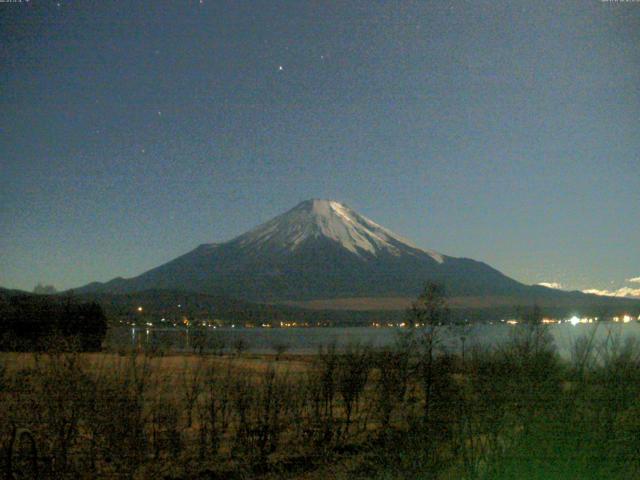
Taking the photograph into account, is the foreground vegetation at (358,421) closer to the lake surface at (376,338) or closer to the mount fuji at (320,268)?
the lake surface at (376,338)

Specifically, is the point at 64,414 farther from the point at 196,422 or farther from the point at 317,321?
the point at 317,321

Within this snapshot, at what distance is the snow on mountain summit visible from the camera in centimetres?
16762

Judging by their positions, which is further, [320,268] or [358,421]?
[320,268]

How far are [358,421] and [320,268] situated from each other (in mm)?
147756

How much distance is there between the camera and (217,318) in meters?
110

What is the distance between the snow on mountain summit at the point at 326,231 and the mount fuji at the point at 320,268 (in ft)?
0.81

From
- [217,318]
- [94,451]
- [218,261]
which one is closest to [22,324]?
[94,451]

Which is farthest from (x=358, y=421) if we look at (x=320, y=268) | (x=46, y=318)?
(x=320, y=268)

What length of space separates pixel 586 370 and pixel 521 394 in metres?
0.56

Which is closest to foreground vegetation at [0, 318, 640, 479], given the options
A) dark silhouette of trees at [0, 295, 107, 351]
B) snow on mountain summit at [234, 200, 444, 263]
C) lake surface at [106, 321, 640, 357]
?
lake surface at [106, 321, 640, 357]

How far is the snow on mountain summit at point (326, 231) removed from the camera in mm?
167625

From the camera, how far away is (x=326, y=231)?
177m

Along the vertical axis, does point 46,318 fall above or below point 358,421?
above

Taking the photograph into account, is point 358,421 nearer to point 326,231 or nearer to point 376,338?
point 376,338
